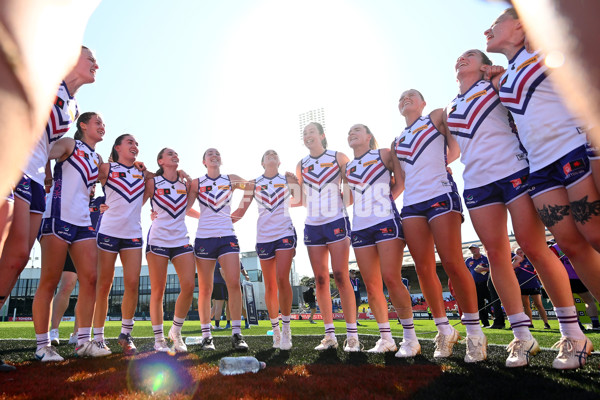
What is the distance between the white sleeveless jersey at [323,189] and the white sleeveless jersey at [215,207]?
4.03 ft

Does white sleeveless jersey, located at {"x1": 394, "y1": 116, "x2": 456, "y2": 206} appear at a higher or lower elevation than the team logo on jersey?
higher

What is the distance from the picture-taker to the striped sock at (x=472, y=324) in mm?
3417

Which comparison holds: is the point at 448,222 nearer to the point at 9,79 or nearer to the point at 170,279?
the point at 9,79

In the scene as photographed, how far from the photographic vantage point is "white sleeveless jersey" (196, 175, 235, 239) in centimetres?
559

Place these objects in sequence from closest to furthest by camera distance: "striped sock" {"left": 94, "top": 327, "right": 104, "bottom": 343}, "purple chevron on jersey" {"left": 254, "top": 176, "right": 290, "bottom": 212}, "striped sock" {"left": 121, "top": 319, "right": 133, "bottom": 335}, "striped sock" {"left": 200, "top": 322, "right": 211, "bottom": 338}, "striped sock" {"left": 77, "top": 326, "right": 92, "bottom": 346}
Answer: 1. "striped sock" {"left": 77, "top": 326, "right": 92, "bottom": 346}
2. "striped sock" {"left": 94, "top": 327, "right": 104, "bottom": 343}
3. "striped sock" {"left": 121, "top": 319, "right": 133, "bottom": 335}
4. "striped sock" {"left": 200, "top": 322, "right": 211, "bottom": 338}
5. "purple chevron on jersey" {"left": 254, "top": 176, "right": 290, "bottom": 212}

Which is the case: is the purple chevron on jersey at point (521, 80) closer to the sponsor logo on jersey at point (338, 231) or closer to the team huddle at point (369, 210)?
the team huddle at point (369, 210)

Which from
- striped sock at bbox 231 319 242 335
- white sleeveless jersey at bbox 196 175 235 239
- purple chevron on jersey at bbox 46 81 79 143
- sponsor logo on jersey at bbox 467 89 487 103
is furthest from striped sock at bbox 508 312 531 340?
purple chevron on jersey at bbox 46 81 79 143

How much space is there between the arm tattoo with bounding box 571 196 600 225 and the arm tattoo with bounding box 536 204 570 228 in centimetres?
14

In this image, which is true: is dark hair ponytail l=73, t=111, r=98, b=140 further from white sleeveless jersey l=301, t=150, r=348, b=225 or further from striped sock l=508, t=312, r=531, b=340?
striped sock l=508, t=312, r=531, b=340

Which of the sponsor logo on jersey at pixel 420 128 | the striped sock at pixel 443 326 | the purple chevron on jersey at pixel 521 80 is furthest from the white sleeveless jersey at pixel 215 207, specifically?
the purple chevron on jersey at pixel 521 80

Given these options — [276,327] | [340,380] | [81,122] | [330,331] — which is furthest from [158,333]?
[340,380]

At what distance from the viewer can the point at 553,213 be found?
2678 millimetres

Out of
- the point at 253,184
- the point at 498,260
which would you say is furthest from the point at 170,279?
the point at 498,260

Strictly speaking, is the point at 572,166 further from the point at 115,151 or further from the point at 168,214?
the point at 115,151
